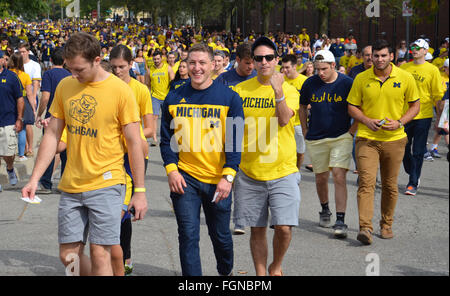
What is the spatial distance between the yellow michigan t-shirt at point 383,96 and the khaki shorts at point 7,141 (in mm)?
5194

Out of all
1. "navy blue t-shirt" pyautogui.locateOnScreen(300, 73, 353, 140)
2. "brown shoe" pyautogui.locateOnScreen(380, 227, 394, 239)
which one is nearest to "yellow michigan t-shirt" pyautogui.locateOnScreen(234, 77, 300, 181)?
"navy blue t-shirt" pyautogui.locateOnScreen(300, 73, 353, 140)

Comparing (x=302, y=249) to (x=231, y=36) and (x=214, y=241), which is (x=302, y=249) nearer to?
(x=214, y=241)

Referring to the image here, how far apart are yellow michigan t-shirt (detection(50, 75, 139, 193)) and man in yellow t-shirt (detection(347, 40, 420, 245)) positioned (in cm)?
340

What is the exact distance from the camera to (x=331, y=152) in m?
7.74

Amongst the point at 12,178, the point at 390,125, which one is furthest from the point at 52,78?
the point at 390,125

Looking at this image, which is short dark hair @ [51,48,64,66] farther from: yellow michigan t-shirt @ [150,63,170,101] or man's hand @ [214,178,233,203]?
man's hand @ [214,178,233,203]

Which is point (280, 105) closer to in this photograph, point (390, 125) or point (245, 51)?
point (245, 51)

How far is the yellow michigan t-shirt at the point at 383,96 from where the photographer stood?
7.42 m

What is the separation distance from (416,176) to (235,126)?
545cm

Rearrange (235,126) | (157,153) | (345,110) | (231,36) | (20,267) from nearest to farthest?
1. (235,126)
2. (20,267)
3. (345,110)
4. (157,153)
5. (231,36)

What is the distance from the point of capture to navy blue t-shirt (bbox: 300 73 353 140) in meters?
7.67

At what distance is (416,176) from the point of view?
992cm

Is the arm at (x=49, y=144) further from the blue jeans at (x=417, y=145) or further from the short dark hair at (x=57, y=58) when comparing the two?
the blue jeans at (x=417, y=145)

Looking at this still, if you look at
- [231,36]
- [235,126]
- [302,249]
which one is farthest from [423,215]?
[231,36]
